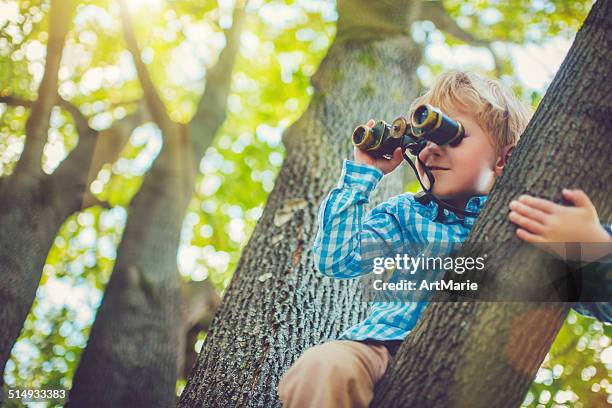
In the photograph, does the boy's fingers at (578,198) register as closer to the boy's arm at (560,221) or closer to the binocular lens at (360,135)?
the boy's arm at (560,221)

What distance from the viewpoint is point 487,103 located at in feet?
5.18

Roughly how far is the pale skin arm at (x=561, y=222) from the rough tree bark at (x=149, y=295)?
2590 mm

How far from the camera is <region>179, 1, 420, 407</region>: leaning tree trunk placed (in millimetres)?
1742

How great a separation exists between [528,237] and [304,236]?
1.19 meters

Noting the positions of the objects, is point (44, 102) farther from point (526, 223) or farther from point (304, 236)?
point (526, 223)

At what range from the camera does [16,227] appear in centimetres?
301

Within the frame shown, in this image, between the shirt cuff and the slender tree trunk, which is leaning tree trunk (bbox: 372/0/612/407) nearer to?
the shirt cuff

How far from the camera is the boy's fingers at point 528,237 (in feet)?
3.57

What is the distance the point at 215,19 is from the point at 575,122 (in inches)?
198

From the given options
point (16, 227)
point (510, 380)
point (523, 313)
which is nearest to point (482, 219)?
point (523, 313)

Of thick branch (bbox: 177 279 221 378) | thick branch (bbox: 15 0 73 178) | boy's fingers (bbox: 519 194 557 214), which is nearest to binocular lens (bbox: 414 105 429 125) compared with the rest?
boy's fingers (bbox: 519 194 557 214)

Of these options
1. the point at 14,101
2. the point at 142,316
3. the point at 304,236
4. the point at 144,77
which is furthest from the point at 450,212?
the point at 14,101

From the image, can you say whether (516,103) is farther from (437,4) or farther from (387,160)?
(437,4)

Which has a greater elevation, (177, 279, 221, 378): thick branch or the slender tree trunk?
the slender tree trunk
